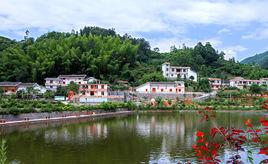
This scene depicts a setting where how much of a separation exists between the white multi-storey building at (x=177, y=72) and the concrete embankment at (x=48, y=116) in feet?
62.2

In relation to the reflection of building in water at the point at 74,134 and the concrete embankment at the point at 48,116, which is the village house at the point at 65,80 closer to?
the concrete embankment at the point at 48,116

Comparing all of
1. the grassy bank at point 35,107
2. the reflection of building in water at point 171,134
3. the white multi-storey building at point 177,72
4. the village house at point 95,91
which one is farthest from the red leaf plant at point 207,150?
the white multi-storey building at point 177,72

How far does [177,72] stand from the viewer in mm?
54312

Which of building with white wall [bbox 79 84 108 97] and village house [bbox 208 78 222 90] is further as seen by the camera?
village house [bbox 208 78 222 90]

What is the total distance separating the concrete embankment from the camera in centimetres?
2460

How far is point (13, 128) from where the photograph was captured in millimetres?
23266

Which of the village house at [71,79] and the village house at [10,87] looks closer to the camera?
the village house at [10,87]

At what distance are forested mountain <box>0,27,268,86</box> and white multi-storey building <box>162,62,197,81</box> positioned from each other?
1.37m

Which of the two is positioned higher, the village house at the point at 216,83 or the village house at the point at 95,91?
the village house at the point at 216,83

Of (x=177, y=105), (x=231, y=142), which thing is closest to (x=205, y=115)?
(x=231, y=142)

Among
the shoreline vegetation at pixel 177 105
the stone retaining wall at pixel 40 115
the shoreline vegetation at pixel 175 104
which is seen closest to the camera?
the stone retaining wall at pixel 40 115

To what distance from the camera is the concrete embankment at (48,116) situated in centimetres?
2460

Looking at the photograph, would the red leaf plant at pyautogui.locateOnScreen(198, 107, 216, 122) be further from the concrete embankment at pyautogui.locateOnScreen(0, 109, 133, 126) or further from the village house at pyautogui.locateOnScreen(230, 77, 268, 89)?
the village house at pyautogui.locateOnScreen(230, 77, 268, 89)

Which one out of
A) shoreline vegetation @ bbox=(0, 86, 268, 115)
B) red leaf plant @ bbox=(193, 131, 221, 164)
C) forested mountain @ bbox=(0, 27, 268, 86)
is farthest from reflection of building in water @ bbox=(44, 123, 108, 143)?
forested mountain @ bbox=(0, 27, 268, 86)
